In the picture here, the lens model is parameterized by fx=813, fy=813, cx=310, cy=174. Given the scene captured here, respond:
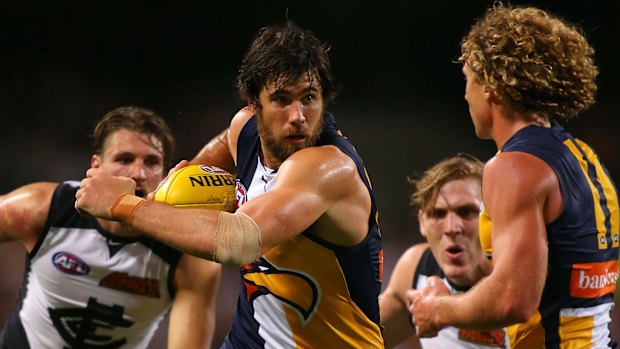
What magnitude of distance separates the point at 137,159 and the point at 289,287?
64.7 inches

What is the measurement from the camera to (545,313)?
10.3ft

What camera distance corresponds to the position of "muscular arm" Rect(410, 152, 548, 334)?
2.91 meters

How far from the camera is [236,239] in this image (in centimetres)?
288

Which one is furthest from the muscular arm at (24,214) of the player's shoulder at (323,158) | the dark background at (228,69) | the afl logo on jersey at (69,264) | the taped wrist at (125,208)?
the dark background at (228,69)

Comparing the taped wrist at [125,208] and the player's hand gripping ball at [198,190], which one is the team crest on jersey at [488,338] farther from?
the taped wrist at [125,208]

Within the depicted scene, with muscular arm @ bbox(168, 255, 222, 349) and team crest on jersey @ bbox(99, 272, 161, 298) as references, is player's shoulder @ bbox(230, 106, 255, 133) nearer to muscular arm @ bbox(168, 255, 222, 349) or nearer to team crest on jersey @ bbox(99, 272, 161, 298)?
muscular arm @ bbox(168, 255, 222, 349)

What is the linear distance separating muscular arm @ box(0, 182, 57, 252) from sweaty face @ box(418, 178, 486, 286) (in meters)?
2.22

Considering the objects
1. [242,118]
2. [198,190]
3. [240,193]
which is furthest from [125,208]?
[242,118]

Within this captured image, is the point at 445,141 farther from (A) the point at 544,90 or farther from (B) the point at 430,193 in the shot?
(A) the point at 544,90

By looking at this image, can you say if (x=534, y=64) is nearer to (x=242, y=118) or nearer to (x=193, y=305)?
(x=242, y=118)

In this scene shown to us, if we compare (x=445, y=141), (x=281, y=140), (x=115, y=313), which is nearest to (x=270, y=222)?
(x=281, y=140)

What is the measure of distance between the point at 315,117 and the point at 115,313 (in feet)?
6.03

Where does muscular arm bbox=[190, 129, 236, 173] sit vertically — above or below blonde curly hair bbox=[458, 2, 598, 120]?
below

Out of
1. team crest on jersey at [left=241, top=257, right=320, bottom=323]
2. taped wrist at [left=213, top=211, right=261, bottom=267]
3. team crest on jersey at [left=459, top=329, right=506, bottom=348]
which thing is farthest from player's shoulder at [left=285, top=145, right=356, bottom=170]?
team crest on jersey at [left=459, top=329, right=506, bottom=348]
